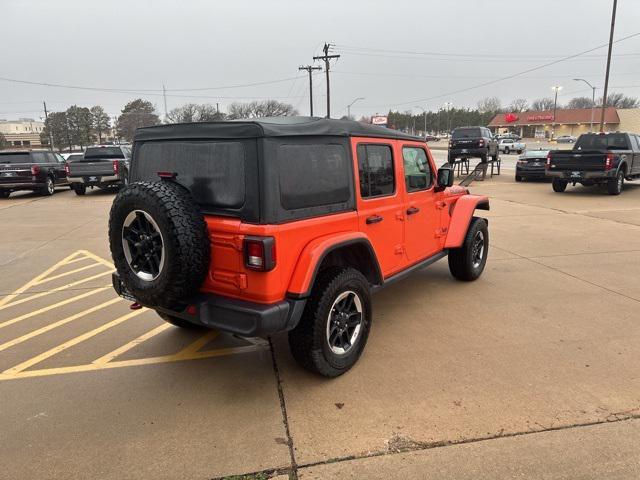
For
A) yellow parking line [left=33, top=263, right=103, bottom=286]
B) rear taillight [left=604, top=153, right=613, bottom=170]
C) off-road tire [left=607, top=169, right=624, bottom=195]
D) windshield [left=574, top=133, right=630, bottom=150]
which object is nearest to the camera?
yellow parking line [left=33, top=263, right=103, bottom=286]

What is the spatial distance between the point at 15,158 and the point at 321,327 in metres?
17.4

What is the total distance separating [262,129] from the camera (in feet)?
9.40

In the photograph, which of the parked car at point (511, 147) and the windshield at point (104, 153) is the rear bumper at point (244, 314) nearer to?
the windshield at point (104, 153)

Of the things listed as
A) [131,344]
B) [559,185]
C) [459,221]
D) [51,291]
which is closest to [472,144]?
[559,185]

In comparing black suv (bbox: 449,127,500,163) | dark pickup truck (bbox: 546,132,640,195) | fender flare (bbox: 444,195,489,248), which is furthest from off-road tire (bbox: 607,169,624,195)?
fender flare (bbox: 444,195,489,248)

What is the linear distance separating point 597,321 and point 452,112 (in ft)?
408

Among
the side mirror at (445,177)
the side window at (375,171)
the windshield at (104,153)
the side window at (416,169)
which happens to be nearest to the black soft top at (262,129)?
the side window at (375,171)

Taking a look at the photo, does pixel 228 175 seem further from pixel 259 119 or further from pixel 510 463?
pixel 510 463

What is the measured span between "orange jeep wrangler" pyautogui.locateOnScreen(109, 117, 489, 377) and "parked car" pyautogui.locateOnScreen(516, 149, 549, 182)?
16.6 m

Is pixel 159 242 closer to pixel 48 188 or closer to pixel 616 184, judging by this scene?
pixel 616 184

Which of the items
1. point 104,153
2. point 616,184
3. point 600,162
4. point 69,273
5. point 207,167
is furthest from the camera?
point 104,153

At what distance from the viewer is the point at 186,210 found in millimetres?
2898

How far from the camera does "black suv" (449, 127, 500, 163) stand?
2084 cm

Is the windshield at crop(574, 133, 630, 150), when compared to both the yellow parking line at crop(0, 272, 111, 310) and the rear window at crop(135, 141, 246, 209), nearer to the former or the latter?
the yellow parking line at crop(0, 272, 111, 310)
